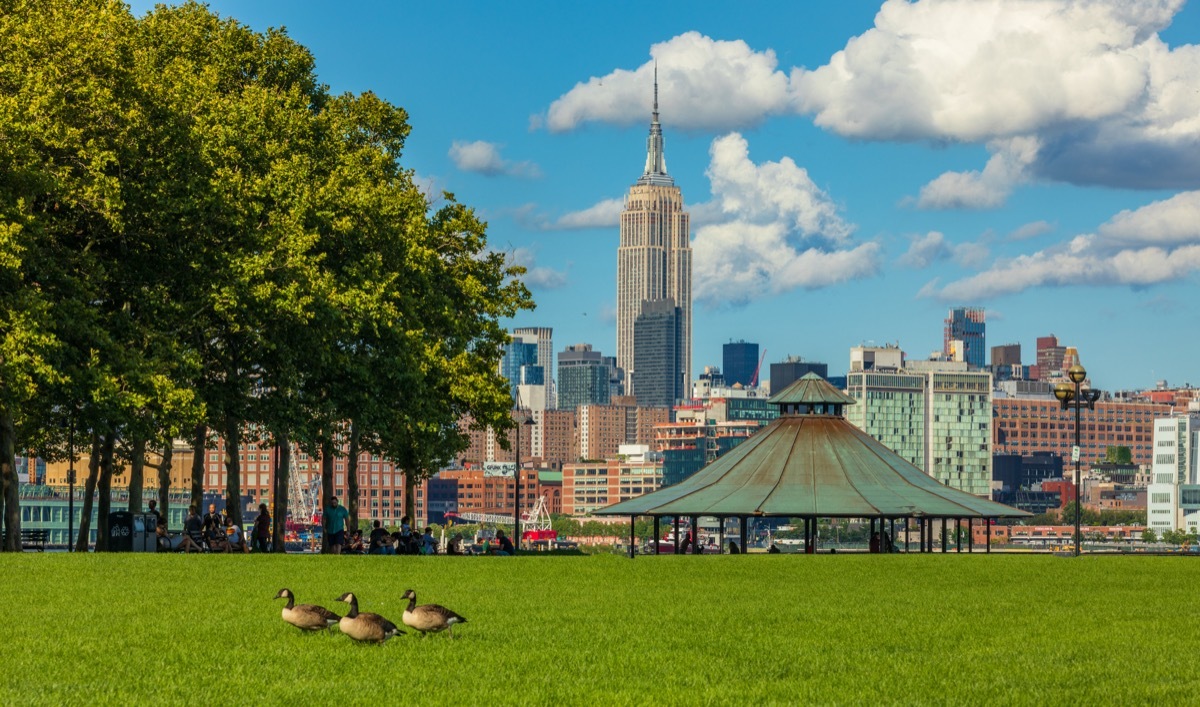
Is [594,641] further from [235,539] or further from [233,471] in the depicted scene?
[233,471]

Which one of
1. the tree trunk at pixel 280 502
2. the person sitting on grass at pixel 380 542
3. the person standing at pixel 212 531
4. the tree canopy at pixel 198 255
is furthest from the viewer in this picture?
the tree trunk at pixel 280 502

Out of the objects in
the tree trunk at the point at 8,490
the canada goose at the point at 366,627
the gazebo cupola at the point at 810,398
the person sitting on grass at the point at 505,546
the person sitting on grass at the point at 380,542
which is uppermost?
the gazebo cupola at the point at 810,398

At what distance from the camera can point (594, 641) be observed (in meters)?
22.1

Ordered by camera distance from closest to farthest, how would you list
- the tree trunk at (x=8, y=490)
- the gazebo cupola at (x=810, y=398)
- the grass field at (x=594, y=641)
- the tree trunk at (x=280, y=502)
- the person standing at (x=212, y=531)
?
1. the grass field at (x=594, y=641)
2. the tree trunk at (x=8, y=490)
3. the person standing at (x=212, y=531)
4. the tree trunk at (x=280, y=502)
5. the gazebo cupola at (x=810, y=398)

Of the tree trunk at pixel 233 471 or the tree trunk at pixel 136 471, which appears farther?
the tree trunk at pixel 136 471

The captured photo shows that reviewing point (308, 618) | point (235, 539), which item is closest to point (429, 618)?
point (308, 618)

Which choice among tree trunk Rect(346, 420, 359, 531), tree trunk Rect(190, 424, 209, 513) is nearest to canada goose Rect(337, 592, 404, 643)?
tree trunk Rect(190, 424, 209, 513)

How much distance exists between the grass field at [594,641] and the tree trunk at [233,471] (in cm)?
1741

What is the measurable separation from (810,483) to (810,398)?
24.2 ft

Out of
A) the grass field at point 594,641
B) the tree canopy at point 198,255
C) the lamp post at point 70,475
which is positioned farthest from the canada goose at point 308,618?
the lamp post at point 70,475

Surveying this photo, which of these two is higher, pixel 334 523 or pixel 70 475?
pixel 70 475

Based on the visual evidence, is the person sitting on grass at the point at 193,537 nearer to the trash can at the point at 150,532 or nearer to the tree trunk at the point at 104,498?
the trash can at the point at 150,532

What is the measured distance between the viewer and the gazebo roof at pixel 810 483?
63.8 m

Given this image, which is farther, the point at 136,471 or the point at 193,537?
the point at 136,471
